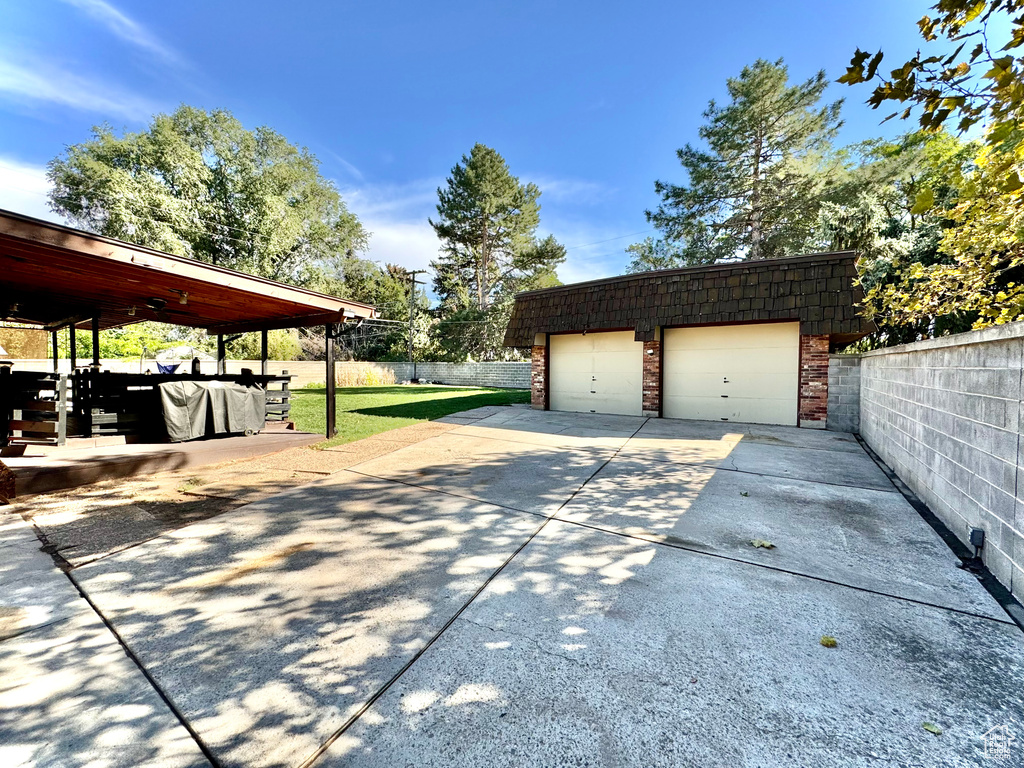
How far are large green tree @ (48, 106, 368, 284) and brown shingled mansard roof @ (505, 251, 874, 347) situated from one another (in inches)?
647

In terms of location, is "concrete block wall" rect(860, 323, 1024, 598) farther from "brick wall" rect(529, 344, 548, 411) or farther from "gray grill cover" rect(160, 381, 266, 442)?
"gray grill cover" rect(160, 381, 266, 442)

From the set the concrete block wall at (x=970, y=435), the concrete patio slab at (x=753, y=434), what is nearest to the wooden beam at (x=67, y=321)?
the concrete patio slab at (x=753, y=434)

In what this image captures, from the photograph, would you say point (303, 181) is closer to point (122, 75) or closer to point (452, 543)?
point (122, 75)

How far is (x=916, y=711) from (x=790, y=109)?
73.4 ft

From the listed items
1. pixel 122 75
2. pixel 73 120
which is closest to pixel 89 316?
pixel 122 75

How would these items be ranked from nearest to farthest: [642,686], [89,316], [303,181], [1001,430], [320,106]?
[642,686]
[1001,430]
[89,316]
[320,106]
[303,181]

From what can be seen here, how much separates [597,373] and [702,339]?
8.50 ft

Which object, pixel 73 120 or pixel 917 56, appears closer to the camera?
pixel 917 56

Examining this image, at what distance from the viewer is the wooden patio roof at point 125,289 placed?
414 cm

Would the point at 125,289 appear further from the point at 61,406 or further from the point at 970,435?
the point at 970,435

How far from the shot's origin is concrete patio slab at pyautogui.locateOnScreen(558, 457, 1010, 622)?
2586 millimetres

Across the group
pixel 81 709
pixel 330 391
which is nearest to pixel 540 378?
pixel 330 391

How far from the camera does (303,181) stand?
23297mm

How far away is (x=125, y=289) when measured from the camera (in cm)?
616
